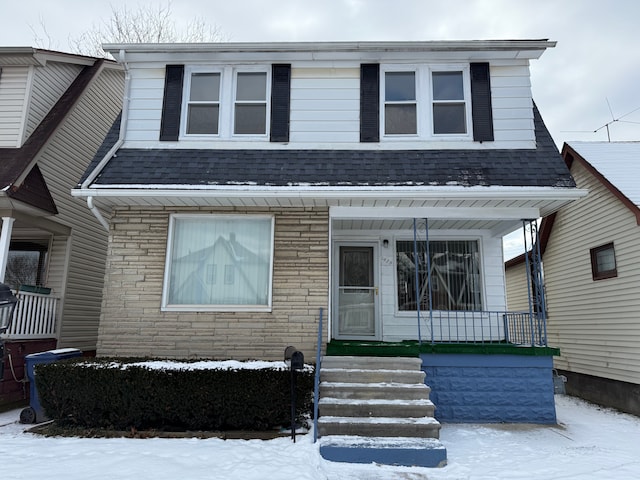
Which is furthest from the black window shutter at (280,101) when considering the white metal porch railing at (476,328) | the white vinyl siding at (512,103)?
the white metal porch railing at (476,328)

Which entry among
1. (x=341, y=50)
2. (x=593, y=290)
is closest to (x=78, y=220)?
(x=341, y=50)

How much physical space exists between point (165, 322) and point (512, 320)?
6.19m

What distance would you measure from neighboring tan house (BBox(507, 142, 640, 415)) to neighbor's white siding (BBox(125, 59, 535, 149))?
2.49m

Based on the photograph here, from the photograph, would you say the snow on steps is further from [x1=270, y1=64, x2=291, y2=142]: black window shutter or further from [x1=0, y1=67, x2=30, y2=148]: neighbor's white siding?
[x1=0, y1=67, x2=30, y2=148]: neighbor's white siding

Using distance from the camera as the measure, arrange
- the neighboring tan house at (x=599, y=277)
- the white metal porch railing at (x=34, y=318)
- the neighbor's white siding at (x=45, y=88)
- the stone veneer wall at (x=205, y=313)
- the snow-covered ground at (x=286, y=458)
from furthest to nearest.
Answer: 1. the neighbor's white siding at (x=45, y=88)
2. the neighboring tan house at (x=599, y=277)
3. the white metal porch railing at (x=34, y=318)
4. the stone veneer wall at (x=205, y=313)
5. the snow-covered ground at (x=286, y=458)

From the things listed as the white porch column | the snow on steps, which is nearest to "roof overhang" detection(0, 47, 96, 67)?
the white porch column

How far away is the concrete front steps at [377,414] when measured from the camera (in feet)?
15.1

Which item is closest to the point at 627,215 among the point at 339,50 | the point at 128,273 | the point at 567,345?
the point at 567,345

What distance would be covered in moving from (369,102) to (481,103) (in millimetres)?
1938

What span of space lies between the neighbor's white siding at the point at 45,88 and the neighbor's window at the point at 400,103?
711cm

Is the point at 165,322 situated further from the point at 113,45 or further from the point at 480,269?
the point at 480,269

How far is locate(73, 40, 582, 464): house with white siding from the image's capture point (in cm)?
656

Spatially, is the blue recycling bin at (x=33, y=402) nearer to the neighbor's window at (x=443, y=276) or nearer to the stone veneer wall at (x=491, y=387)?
the stone veneer wall at (x=491, y=387)

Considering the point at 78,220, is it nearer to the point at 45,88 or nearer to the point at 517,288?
the point at 45,88
